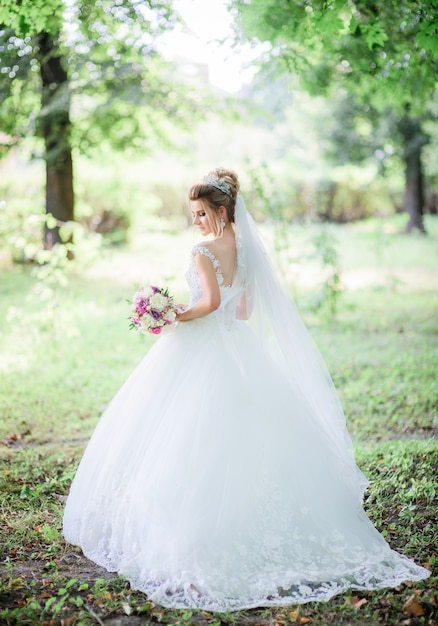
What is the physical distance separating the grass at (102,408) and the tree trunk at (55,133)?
5.33 ft

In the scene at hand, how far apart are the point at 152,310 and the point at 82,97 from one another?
9450mm

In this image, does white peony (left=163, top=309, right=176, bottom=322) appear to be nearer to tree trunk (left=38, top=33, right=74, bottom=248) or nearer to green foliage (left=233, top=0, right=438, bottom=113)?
green foliage (left=233, top=0, right=438, bottom=113)

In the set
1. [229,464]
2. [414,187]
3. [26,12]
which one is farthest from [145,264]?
[229,464]

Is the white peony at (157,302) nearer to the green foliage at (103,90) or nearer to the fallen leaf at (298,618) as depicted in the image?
the fallen leaf at (298,618)

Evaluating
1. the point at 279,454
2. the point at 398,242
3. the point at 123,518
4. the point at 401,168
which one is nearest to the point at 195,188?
the point at 279,454

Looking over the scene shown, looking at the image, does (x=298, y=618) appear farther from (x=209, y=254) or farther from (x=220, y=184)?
(x=220, y=184)

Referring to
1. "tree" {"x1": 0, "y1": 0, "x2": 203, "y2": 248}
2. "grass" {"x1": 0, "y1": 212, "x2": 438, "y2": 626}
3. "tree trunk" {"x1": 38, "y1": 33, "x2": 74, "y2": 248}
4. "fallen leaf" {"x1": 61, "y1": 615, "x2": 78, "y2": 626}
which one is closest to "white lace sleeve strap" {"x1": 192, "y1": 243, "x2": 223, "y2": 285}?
"grass" {"x1": 0, "y1": 212, "x2": 438, "y2": 626}

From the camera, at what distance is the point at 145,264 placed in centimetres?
1597

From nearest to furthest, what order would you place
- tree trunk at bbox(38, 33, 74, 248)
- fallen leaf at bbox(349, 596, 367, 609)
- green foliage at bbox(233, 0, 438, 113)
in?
fallen leaf at bbox(349, 596, 367, 609) < green foliage at bbox(233, 0, 438, 113) < tree trunk at bbox(38, 33, 74, 248)

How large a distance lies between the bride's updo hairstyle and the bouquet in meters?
0.62

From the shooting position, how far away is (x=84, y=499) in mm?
4156

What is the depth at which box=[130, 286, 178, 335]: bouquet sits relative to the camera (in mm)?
4027

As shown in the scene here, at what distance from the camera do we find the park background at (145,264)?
3.96 m

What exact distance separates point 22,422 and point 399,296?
8418 millimetres
